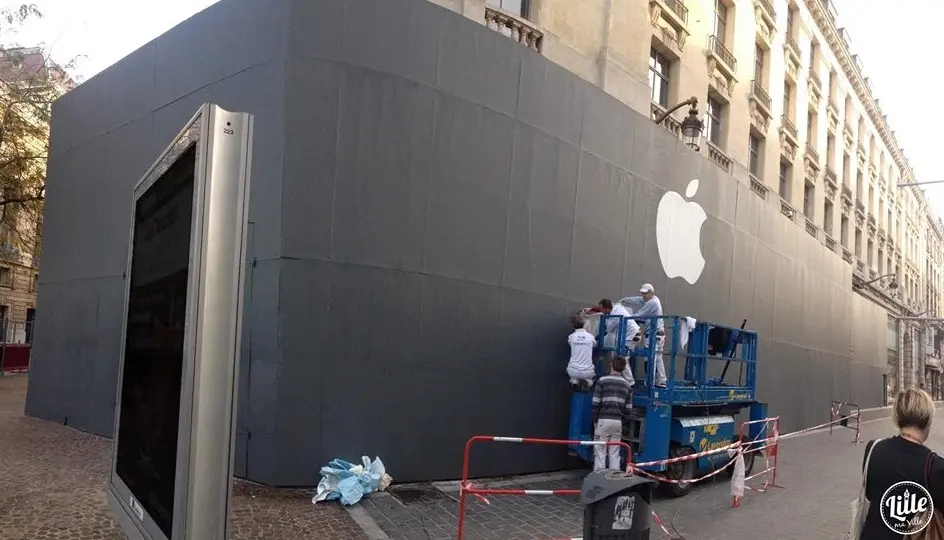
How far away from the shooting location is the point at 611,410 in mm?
8453

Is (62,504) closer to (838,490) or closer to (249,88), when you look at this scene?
(249,88)

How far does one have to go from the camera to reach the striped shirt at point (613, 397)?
333 inches

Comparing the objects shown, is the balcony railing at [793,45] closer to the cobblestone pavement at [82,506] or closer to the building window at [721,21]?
the building window at [721,21]

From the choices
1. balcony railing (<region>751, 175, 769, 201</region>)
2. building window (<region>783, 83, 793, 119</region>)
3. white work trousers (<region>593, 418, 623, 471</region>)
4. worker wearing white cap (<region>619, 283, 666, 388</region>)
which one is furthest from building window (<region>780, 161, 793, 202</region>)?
white work trousers (<region>593, 418, 623, 471</region>)

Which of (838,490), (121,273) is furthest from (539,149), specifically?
(838,490)

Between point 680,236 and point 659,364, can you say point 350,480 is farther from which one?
point 680,236

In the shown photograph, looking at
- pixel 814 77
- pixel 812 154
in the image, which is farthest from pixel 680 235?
pixel 814 77

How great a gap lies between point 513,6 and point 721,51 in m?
8.91

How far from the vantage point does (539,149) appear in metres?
9.71

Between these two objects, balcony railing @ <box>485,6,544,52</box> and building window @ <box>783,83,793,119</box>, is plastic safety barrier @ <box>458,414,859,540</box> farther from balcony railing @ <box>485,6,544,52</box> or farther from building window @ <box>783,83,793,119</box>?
building window @ <box>783,83,793,119</box>

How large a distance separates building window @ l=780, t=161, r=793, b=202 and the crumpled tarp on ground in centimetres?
2107

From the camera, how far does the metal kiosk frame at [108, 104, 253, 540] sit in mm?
1642

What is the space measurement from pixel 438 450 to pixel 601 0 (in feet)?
30.6

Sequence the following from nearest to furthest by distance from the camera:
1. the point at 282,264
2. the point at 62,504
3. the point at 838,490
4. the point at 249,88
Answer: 1. the point at 62,504
2. the point at 282,264
3. the point at 249,88
4. the point at 838,490
